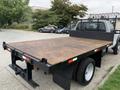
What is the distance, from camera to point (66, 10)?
1246 inches

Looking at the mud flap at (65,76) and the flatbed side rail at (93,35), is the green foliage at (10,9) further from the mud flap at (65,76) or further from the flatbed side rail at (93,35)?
the mud flap at (65,76)

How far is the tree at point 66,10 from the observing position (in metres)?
30.6

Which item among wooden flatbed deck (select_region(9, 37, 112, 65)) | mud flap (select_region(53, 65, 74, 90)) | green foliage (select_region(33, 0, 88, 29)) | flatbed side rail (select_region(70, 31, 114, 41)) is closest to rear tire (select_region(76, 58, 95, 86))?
wooden flatbed deck (select_region(9, 37, 112, 65))

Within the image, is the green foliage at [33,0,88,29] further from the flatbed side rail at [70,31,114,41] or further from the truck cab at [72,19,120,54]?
the flatbed side rail at [70,31,114,41]

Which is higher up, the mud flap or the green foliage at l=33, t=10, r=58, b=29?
the green foliage at l=33, t=10, r=58, b=29

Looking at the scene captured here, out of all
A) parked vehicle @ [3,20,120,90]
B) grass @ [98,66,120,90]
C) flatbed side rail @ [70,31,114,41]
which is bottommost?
grass @ [98,66,120,90]

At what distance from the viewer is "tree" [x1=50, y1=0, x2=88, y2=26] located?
3058 cm

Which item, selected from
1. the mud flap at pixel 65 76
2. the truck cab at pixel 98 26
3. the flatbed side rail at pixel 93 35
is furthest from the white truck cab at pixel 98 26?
the mud flap at pixel 65 76

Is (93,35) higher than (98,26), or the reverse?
(98,26)

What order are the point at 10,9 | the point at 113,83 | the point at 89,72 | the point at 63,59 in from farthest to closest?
1. the point at 10,9
2. the point at 89,72
3. the point at 113,83
4. the point at 63,59

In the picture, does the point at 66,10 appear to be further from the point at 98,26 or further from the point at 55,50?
the point at 55,50

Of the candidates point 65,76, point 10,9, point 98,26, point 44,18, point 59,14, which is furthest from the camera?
point 10,9

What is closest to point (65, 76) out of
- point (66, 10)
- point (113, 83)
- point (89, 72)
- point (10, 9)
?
point (89, 72)

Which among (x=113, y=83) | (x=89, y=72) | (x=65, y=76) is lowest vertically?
(x=113, y=83)
